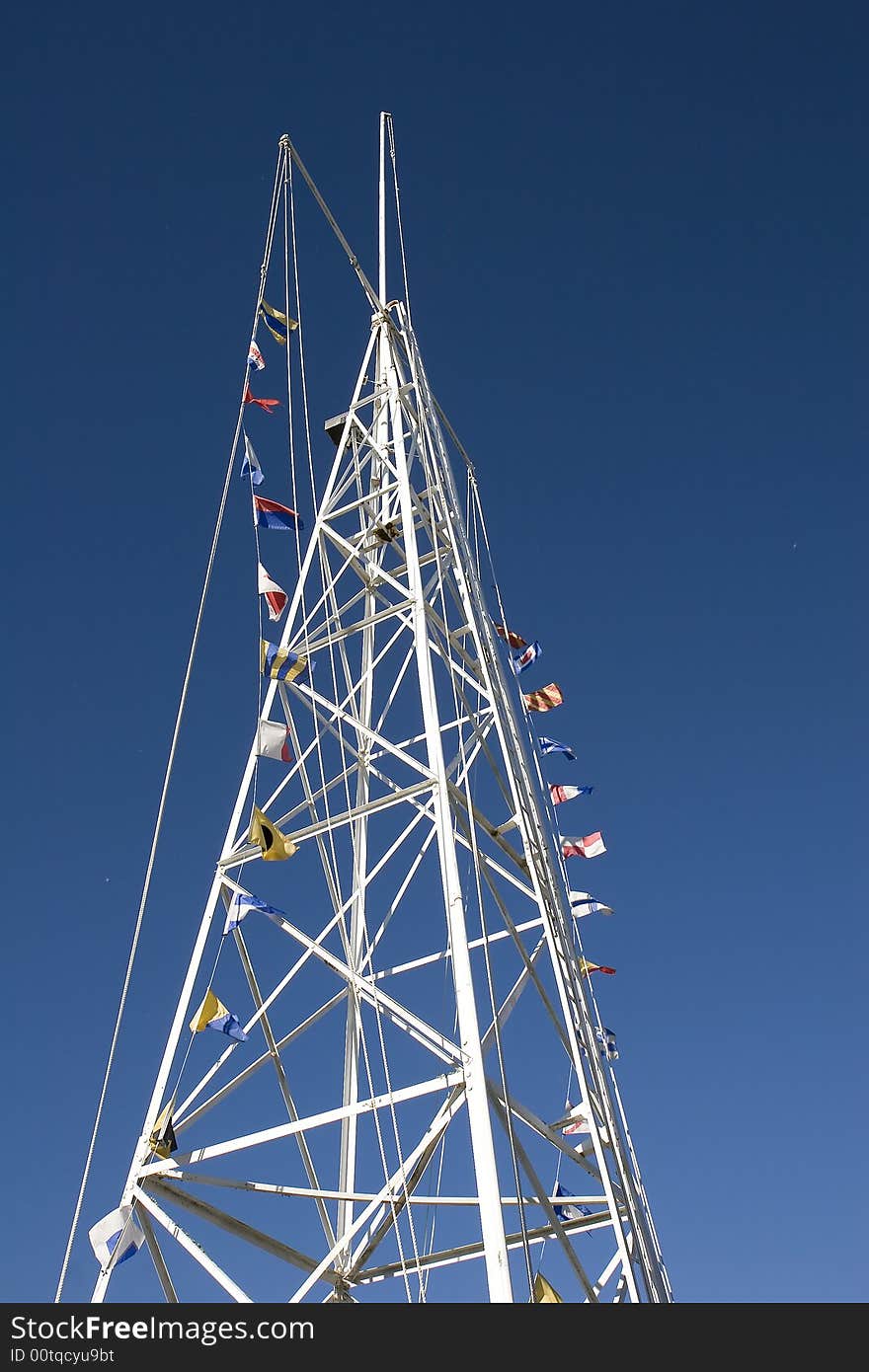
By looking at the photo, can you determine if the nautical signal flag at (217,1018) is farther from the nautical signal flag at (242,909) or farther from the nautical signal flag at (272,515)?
the nautical signal flag at (272,515)

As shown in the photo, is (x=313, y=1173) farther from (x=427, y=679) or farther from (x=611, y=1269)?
(x=427, y=679)

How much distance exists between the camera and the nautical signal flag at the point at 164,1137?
28.1 feet

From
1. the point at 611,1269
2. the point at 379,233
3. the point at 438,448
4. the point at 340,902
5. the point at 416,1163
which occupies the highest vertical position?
the point at 379,233

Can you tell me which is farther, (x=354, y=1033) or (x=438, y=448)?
(x=438, y=448)

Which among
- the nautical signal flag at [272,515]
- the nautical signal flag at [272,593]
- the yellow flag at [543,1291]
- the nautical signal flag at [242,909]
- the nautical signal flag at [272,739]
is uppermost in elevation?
the nautical signal flag at [272,515]

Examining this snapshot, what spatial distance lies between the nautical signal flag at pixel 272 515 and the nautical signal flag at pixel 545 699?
18.6ft

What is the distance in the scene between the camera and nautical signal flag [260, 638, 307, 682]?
37.9ft

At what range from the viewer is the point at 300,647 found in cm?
1200

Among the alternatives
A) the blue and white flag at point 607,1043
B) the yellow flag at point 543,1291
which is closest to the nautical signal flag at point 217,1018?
the yellow flag at point 543,1291

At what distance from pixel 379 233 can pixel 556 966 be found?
1240 cm

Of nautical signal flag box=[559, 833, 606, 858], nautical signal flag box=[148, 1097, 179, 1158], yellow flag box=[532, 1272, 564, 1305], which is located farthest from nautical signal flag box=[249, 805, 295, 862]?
nautical signal flag box=[559, 833, 606, 858]
